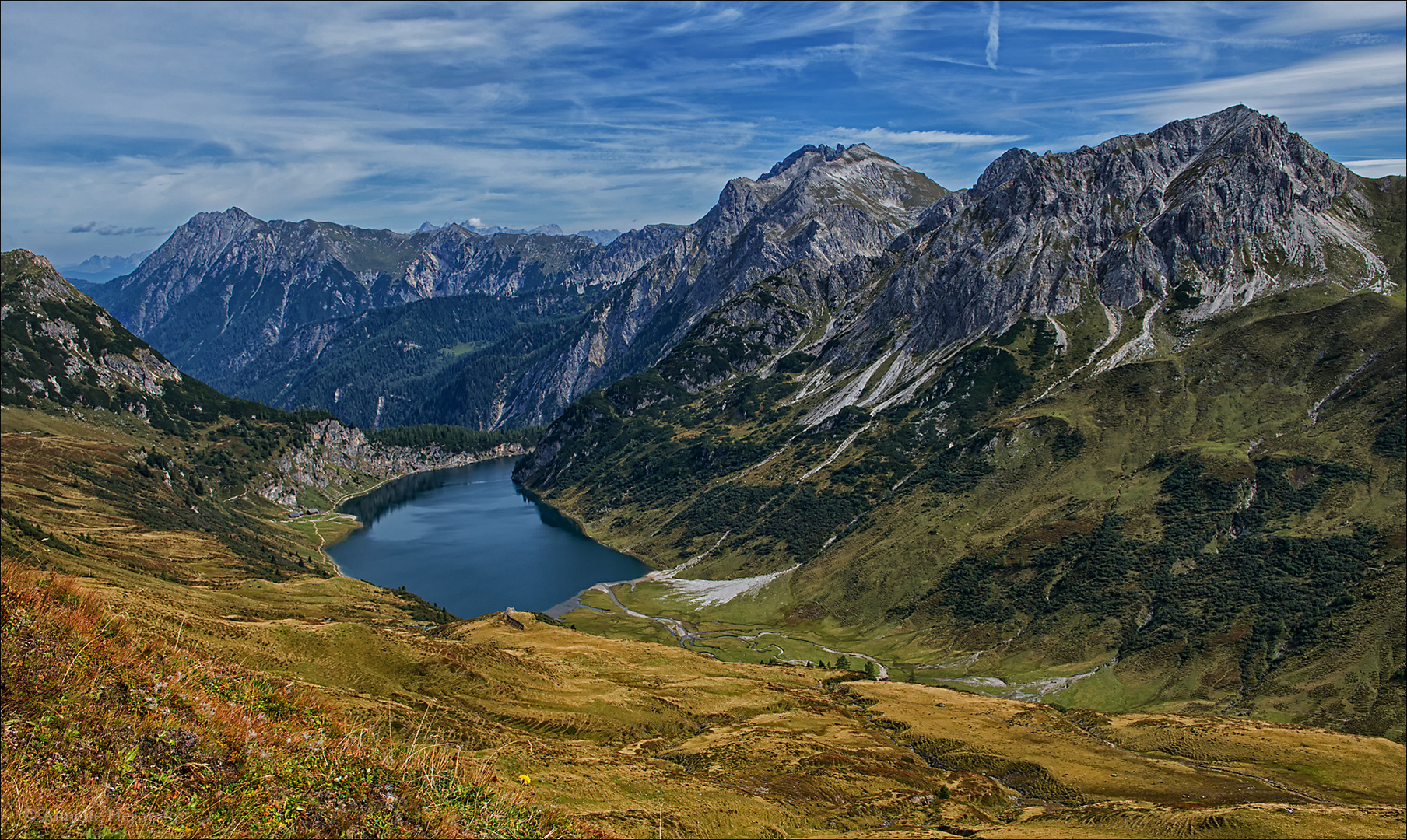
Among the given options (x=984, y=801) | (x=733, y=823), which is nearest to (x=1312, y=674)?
(x=984, y=801)

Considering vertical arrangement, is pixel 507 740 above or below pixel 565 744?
above

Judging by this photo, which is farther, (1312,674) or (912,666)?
(912,666)

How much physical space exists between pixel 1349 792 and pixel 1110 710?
5520 centimetres

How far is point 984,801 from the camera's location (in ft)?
229

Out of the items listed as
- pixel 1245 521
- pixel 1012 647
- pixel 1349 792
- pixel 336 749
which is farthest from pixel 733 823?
pixel 1245 521

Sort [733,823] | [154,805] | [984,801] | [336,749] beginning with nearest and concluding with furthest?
[154,805], [336,749], [733,823], [984,801]

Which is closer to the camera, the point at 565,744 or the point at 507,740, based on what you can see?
the point at 507,740

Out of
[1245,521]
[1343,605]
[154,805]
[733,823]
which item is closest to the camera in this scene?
[154,805]

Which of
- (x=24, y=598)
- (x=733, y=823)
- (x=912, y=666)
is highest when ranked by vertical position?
(x=24, y=598)

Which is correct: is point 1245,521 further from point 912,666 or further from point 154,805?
point 154,805

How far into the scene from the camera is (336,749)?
16.0m

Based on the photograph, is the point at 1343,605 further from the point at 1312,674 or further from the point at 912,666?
the point at 912,666

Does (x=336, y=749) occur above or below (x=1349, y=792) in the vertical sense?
above

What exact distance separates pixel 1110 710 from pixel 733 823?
385 feet
